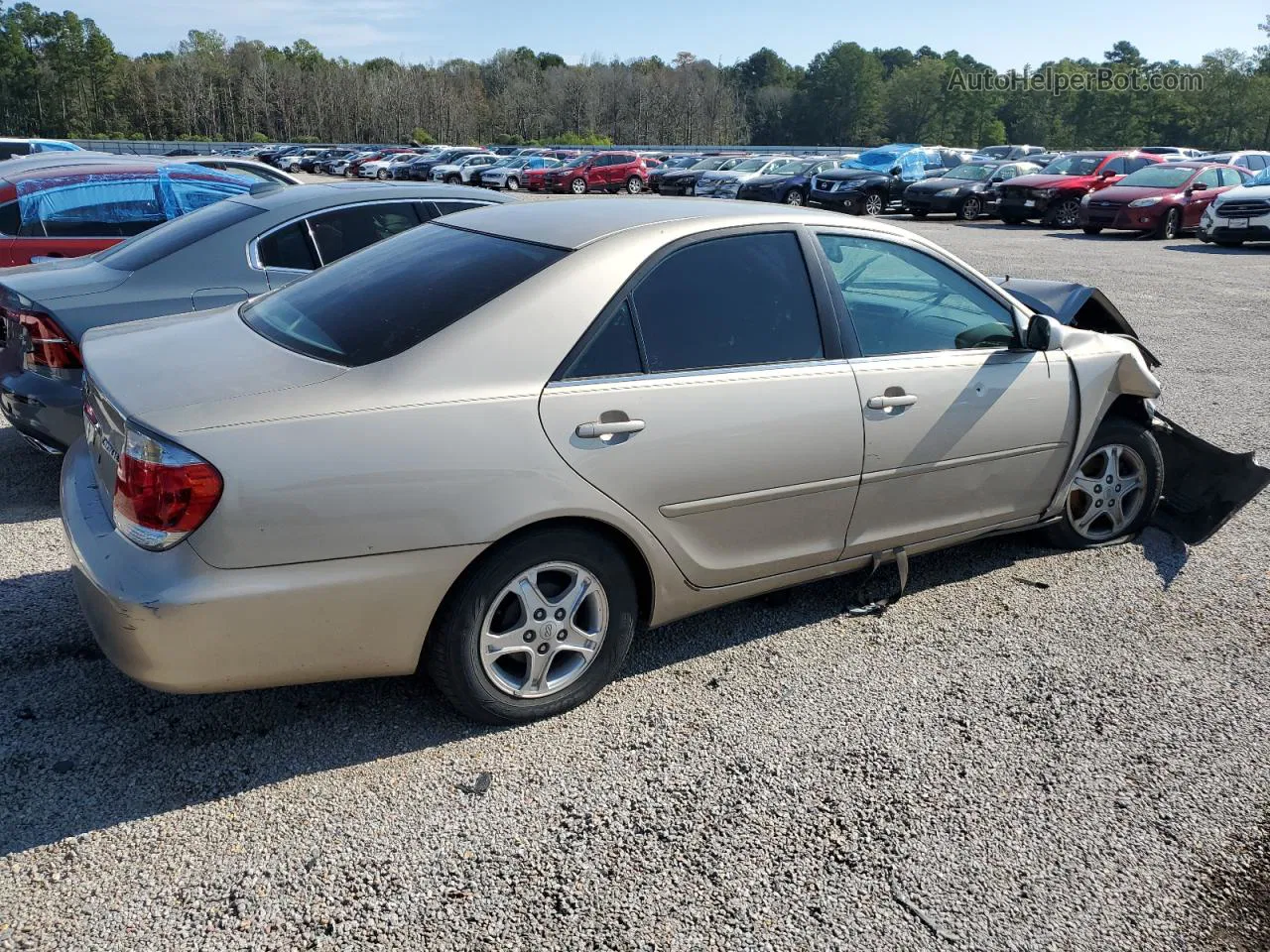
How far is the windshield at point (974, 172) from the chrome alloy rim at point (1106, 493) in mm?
24508

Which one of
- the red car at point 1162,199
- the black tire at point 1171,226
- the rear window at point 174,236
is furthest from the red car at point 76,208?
the black tire at point 1171,226

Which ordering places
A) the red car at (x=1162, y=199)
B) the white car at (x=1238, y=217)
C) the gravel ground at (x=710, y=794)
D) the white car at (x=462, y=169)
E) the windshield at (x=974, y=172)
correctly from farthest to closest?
the white car at (x=462, y=169) < the windshield at (x=974, y=172) < the red car at (x=1162, y=199) < the white car at (x=1238, y=217) < the gravel ground at (x=710, y=794)

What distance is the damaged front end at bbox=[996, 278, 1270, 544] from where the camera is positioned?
Answer: 4.58 meters

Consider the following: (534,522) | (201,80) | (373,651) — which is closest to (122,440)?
(373,651)

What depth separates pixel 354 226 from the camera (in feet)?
19.7

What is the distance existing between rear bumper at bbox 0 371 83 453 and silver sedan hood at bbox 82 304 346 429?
1258 mm

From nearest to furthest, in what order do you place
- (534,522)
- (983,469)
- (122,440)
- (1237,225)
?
1. (122,440)
2. (534,522)
3. (983,469)
4. (1237,225)

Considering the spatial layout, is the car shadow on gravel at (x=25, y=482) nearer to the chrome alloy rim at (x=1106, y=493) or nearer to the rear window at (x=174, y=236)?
the rear window at (x=174, y=236)

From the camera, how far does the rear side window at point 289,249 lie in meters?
5.68

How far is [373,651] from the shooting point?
120 inches

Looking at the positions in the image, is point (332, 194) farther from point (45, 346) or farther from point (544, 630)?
point (544, 630)

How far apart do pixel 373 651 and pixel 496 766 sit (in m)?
0.52

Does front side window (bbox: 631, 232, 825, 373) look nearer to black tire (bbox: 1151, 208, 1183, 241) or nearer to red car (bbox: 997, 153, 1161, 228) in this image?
black tire (bbox: 1151, 208, 1183, 241)

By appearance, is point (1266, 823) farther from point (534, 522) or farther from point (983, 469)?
point (534, 522)
